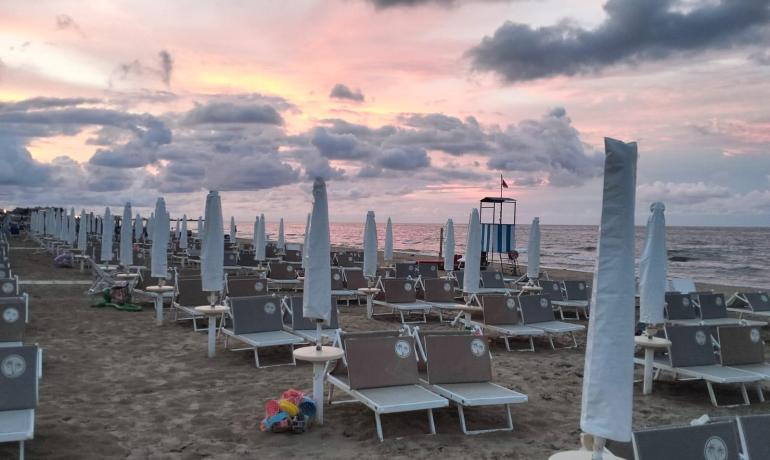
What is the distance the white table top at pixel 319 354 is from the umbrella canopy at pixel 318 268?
30 cm

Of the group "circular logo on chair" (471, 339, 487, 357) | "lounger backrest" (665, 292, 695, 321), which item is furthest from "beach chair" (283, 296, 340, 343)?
"lounger backrest" (665, 292, 695, 321)

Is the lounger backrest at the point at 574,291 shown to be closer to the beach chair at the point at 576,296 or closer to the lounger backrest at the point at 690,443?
the beach chair at the point at 576,296

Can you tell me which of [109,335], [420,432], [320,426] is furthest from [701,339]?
[109,335]

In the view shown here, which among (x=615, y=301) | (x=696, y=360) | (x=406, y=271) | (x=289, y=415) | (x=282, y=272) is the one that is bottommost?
(x=289, y=415)

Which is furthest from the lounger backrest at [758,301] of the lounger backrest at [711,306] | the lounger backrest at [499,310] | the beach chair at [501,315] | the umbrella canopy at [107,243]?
the umbrella canopy at [107,243]

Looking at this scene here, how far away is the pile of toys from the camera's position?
17.2 ft

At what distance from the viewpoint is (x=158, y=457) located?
4.67m

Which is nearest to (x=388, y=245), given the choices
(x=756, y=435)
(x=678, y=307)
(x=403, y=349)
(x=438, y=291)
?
(x=438, y=291)

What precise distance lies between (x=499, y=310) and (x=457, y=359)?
374cm

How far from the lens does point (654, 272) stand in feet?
23.6

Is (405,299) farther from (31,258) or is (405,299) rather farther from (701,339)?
(31,258)

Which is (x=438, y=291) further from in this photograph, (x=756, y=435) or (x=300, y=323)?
(x=756, y=435)

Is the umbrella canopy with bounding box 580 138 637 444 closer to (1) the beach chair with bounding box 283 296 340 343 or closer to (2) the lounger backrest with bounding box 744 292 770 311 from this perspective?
(1) the beach chair with bounding box 283 296 340 343

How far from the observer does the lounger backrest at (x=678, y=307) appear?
10734 mm
